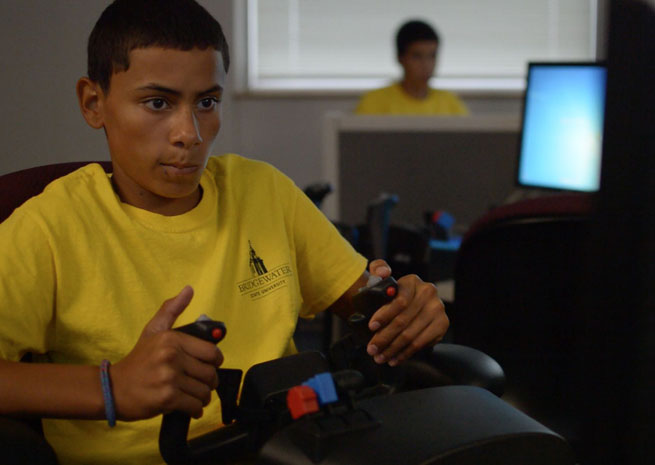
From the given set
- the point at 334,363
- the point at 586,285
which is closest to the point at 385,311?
the point at 334,363

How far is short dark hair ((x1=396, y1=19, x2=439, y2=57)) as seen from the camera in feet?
12.4

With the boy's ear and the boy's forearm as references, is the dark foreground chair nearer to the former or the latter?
the boy's forearm

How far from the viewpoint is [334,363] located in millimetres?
813

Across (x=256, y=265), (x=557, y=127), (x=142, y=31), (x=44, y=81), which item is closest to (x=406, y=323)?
(x=256, y=265)

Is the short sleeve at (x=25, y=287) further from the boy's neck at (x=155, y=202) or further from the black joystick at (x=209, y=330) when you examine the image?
the black joystick at (x=209, y=330)

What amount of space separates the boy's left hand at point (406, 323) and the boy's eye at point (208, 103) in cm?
28

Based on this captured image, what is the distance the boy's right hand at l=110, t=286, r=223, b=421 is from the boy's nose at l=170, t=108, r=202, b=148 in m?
A: 0.26

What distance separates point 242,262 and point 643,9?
74 centimetres

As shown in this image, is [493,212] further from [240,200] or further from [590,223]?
[590,223]

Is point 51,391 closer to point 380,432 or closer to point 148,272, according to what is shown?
point 148,272

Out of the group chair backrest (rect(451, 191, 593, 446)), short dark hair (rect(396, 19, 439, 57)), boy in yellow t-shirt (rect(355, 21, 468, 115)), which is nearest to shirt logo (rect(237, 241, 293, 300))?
chair backrest (rect(451, 191, 593, 446))

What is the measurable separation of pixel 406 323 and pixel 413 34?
10.0ft

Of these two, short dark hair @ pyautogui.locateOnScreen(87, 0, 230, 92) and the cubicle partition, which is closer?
short dark hair @ pyautogui.locateOnScreen(87, 0, 230, 92)

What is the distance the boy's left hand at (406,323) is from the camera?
893 mm
